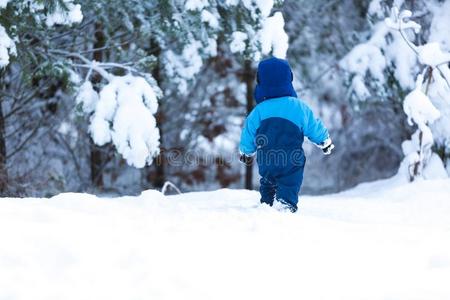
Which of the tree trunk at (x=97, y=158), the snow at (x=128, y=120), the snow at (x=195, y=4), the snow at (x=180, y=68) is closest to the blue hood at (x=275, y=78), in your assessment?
the snow at (x=128, y=120)

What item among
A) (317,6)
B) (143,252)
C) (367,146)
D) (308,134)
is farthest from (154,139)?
(367,146)

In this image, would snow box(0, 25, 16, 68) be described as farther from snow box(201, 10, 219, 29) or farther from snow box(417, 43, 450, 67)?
snow box(417, 43, 450, 67)

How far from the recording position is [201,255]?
315cm

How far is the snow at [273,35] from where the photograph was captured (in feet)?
21.0

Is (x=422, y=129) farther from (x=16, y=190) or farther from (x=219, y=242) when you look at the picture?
(x=16, y=190)

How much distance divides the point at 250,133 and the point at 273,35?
1968 millimetres


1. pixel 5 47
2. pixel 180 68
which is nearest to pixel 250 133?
pixel 5 47

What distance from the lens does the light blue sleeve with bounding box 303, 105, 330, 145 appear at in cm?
469

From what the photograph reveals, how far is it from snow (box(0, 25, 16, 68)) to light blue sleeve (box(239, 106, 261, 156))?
234 centimetres

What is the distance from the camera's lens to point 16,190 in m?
6.52

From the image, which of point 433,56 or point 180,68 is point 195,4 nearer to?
point 180,68

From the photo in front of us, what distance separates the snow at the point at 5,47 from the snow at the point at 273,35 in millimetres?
2591

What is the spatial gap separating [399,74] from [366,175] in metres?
4.83

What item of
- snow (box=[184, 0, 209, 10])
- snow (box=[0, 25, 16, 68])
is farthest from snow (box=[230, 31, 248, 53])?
snow (box=[0, 25, 16, 68])
